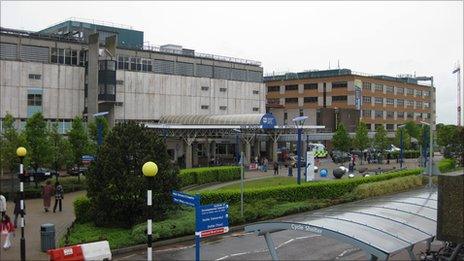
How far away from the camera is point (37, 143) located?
37.1 meters

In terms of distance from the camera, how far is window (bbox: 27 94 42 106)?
59.3 meters

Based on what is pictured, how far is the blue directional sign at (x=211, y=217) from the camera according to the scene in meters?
13.8

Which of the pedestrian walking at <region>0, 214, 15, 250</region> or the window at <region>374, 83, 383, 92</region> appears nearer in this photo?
the pedestrian walking at <region>0, 214, 15, 250</region>

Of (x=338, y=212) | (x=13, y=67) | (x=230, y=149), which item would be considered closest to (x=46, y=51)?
(x=13, y=67)

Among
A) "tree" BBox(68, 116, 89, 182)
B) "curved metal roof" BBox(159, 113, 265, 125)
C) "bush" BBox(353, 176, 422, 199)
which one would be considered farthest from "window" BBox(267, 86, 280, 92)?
"tree" BBox(68, 116, 89, 182)

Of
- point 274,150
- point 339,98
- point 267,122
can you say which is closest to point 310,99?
point 339,98

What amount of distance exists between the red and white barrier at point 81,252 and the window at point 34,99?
4744 centimetres

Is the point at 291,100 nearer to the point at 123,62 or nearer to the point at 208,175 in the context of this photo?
the point at 123,62

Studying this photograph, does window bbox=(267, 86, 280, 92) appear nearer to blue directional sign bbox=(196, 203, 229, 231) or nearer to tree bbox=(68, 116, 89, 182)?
tree bbox=(68, 116, 89, 182)

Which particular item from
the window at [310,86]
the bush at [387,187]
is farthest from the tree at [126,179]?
the window at [310,86]

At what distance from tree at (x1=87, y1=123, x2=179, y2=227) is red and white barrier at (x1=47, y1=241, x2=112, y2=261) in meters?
6.14

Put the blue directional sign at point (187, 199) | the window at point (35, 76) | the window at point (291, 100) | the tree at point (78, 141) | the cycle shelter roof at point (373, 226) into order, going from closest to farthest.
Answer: the cycle shelter roof at point (373, 226), the blue directional sign at point (187, 199), the tree at point (78, 141), the window at point (35, 76), the window at point (291, 100)

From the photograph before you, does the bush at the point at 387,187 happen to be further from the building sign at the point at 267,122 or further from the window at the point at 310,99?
the window at the point at 310,99

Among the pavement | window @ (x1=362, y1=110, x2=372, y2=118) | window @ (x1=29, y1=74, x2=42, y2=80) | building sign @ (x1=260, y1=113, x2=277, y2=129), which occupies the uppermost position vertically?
window @ (x1=29, y1=74, x2=42, y2=80)
